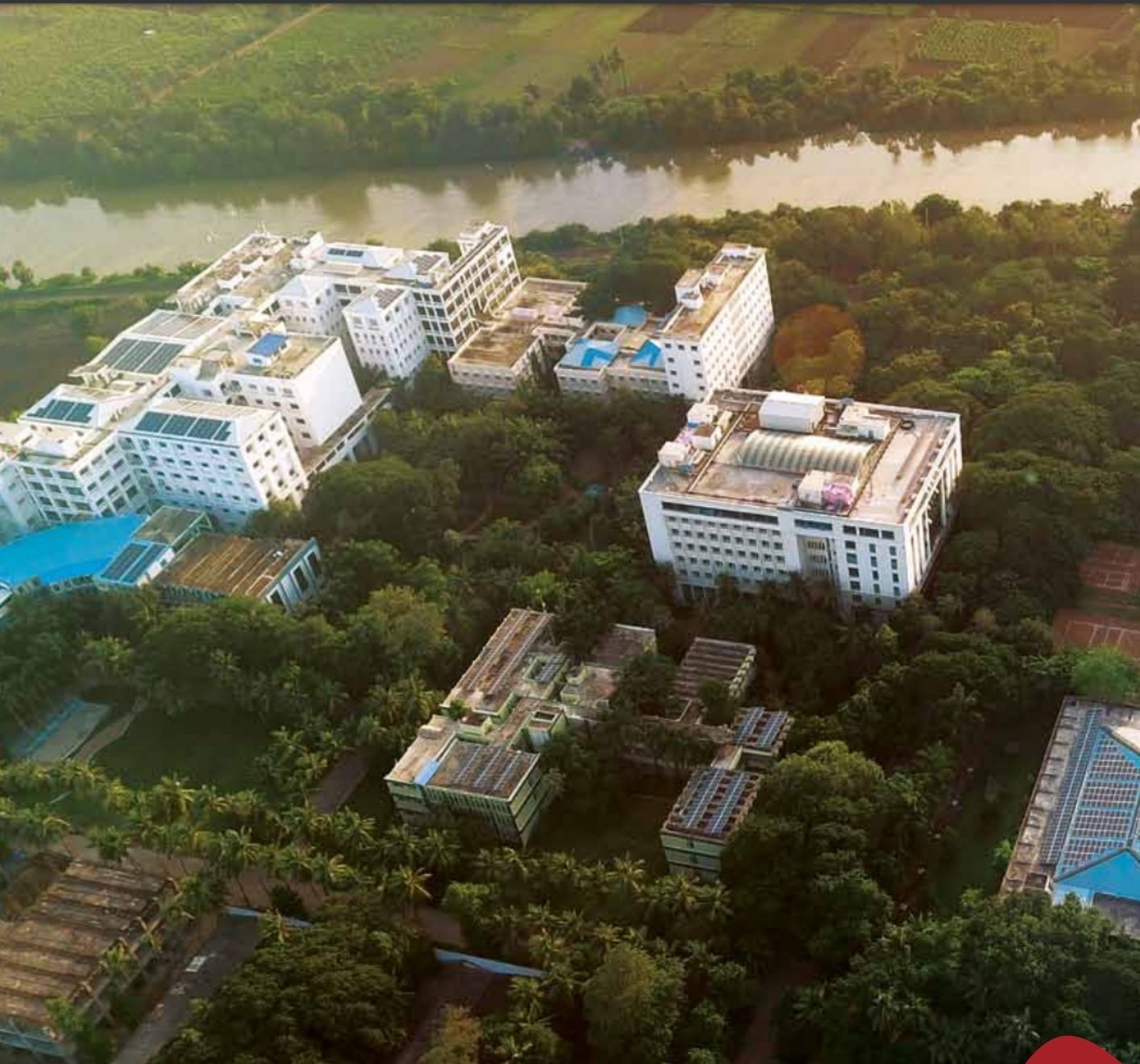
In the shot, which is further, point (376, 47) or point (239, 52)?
point (239, 52)

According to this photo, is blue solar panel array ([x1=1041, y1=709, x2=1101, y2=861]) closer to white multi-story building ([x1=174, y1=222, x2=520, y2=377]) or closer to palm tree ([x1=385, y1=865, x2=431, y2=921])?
palm tree ([x1=385, y1=865, x2=431, y2=921])

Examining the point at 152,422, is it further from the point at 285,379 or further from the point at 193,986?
the point at 193,986

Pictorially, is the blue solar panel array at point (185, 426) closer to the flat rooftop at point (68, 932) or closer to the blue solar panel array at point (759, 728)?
the flat rooftop at point (68, 932)

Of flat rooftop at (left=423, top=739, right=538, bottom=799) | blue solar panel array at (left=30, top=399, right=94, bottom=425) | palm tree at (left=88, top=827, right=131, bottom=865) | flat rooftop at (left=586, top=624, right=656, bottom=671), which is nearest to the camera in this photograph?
flat rooftop at (left=423, top=739, right=538, bottom=799)

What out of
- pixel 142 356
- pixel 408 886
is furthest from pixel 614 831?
pixel 142 356

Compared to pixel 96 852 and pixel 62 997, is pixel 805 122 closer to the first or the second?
pixel 96 852

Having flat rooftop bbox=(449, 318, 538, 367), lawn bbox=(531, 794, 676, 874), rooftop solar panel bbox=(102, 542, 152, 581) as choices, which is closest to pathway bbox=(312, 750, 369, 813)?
lawn bbox=(531, 794, 676, 874)
